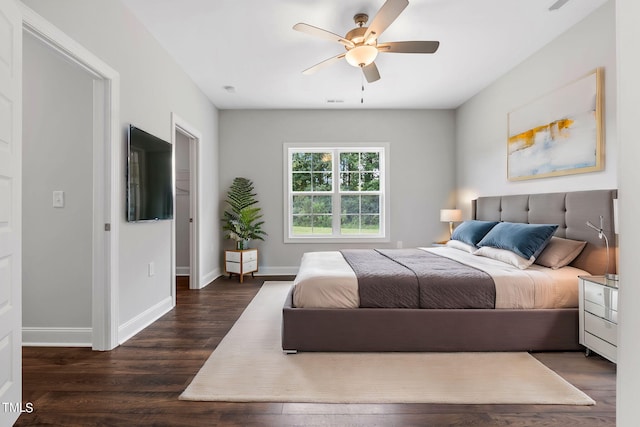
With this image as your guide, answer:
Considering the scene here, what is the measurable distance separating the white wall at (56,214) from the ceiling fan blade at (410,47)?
95.4 inches

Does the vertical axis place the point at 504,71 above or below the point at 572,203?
above

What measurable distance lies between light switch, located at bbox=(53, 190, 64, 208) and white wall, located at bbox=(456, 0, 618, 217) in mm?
3687

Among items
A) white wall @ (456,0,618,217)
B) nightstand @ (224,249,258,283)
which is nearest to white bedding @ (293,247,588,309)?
white wall @ (456,0,618,217)

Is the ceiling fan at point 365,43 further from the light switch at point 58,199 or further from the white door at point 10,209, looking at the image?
the light switch at point 58,199

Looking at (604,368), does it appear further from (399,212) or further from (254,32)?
(254,32)

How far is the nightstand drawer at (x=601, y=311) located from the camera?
77.6 inches

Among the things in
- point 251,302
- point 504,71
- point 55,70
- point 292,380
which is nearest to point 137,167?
point 55,70

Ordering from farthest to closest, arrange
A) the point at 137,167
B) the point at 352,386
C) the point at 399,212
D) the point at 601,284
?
the point at 399,212 → the point at 137,167 → the point at 601,284 → the point at 352,386

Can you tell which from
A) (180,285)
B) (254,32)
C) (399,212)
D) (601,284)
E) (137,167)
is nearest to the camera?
(601,284)

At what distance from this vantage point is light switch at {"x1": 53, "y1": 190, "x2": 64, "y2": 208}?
2.47 metres

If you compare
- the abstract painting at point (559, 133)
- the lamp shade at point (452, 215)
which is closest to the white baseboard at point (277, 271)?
the lamp shade at point (452, 215)

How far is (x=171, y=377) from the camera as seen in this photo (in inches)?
78.2

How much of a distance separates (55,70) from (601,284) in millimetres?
4198

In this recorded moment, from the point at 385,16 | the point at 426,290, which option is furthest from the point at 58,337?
the point at 385,16
